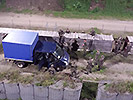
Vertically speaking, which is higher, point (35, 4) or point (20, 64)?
point (35, 4)

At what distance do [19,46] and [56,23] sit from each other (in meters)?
10.6

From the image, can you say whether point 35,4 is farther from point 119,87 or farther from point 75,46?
point 119,87

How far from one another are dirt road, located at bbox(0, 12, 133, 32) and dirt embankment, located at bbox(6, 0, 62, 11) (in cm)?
233

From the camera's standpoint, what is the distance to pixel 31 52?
1262 cm

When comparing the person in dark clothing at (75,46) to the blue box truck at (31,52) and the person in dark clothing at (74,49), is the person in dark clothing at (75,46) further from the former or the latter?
the blue box truck at (31,52)

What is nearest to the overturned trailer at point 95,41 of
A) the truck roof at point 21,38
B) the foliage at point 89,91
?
the truck roof at point 21,38

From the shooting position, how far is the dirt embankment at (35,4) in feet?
85.0

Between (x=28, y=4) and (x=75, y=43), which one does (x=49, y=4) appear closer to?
(x=28, y=4)

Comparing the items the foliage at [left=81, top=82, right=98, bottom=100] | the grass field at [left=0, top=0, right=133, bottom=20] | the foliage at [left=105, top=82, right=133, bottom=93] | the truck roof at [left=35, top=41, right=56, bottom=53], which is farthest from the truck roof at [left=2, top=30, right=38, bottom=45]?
the grass field at [left=0, top=0, right=133, bottom=20]

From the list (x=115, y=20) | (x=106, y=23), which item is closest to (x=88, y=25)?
(x=106, y=23)

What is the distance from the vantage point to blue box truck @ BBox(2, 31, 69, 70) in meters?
12.5

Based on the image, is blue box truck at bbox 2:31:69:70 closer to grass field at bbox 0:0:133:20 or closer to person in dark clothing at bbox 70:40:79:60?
person in dark clothing at bbox 70:40:79:60

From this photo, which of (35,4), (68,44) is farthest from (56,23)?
(68,44)

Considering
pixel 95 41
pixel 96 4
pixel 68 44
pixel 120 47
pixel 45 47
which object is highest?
pixel 96 4
